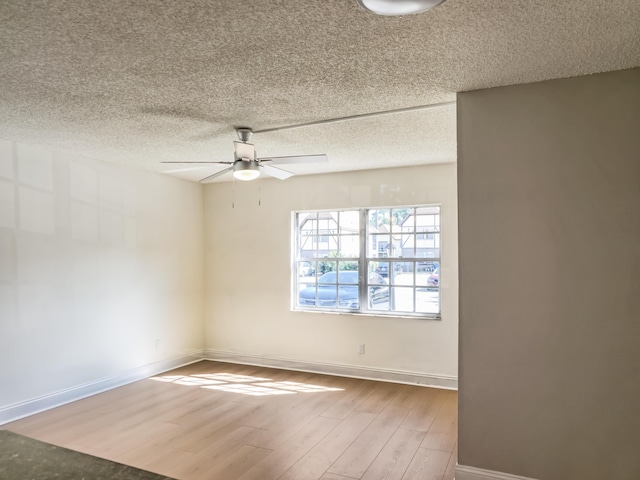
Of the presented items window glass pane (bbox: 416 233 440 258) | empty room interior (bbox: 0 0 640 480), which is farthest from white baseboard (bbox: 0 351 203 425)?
window glass pane (bbox: 416 233 440 258)

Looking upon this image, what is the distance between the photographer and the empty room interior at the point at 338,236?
2.05 m

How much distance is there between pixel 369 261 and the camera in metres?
5.27

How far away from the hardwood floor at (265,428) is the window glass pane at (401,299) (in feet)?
2.87

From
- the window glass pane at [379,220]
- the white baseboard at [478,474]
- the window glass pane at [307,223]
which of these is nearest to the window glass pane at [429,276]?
the window glass pane at [379,220]

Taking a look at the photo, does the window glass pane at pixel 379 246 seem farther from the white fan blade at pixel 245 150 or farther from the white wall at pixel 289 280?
the white fan blade at pixel 245 150

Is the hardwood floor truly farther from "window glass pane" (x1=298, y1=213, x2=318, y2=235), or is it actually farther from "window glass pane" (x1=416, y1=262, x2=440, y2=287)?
"window glass pane" (x1=298, y1=213, x2=318, y2=235)

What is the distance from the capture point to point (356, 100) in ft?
9.52

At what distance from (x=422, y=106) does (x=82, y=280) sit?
3.76 metres

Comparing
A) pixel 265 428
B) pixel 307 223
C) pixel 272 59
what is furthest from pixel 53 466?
pixel 307 223

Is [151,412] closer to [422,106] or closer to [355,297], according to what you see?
[355,297]

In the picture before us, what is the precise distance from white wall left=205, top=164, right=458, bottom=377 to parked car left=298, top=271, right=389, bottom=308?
201 mm

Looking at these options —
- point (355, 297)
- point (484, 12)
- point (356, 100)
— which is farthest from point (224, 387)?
point (484, 12)

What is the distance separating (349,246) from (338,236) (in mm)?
199

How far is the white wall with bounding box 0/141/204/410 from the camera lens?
3.88 m
